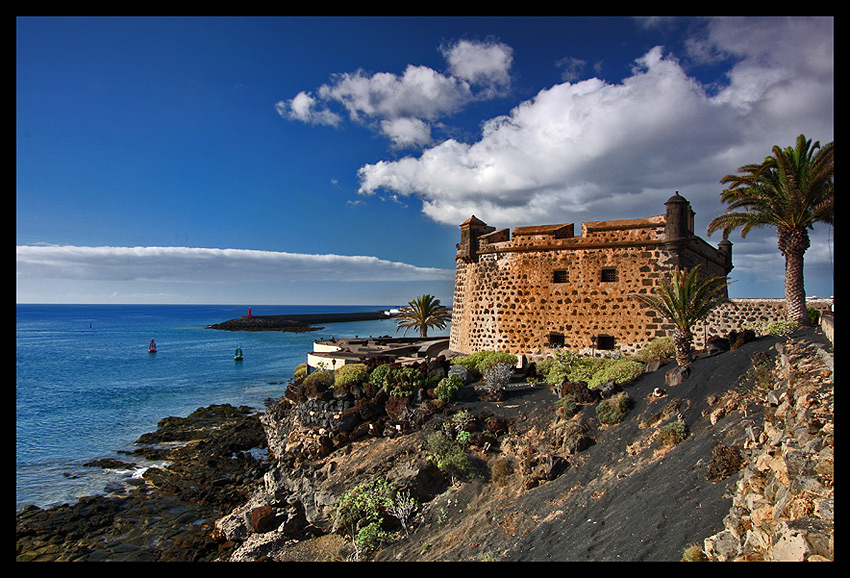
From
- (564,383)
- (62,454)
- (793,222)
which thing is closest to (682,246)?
(793,222)

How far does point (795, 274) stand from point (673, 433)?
10.5m

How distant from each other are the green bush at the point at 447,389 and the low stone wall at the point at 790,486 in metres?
11.0

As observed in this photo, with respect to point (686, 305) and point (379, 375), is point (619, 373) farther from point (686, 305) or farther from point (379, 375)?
point (379, 375)

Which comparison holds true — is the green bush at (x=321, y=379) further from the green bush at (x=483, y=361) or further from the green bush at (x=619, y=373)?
the green bush at (x=619, y=373)

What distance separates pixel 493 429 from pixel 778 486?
9.74 metres

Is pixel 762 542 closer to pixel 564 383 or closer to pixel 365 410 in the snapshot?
pixel 564 383

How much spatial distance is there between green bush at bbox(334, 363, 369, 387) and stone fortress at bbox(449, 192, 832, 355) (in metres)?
6.28

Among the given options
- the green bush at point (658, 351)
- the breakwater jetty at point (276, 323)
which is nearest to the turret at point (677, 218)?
the green bush at point (658, 351)

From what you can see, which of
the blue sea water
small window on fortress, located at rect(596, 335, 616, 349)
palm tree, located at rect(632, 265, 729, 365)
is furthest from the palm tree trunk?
the blue sea water

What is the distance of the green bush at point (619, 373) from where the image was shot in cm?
1550

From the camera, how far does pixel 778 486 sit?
563 cm

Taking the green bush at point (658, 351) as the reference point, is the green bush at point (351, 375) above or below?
below

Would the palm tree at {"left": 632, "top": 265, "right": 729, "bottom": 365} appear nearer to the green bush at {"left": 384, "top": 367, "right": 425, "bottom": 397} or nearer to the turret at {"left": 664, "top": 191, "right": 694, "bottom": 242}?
the turret at {"left": 664, "top": 191, "right": 694, "bottom": 242}

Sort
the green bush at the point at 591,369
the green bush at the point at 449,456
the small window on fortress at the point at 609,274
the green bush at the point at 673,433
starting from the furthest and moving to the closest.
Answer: the small window on fortress at the point at 609,274 < the green bush at the point at 591,369 < the green bush at the point at 449,456 < the green bush at the point at 673,433
